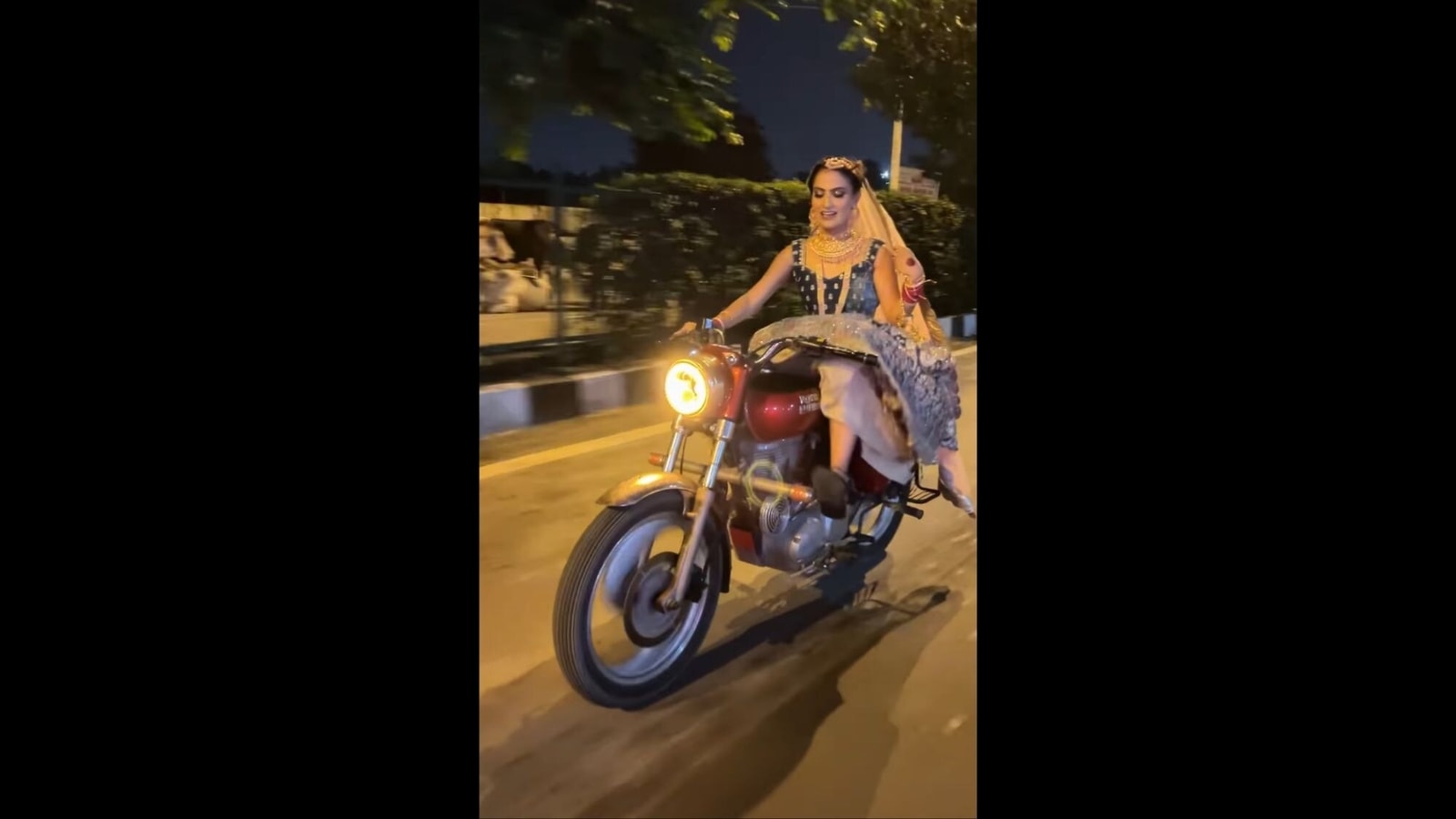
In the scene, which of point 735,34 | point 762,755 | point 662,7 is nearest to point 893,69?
point 735,34

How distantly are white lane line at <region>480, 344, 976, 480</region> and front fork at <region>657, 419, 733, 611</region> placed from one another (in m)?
0.05

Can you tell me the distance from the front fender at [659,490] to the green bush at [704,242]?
0.46 meters

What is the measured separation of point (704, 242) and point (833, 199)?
324 mm

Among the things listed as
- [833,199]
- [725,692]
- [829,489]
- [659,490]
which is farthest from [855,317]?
[725,692]

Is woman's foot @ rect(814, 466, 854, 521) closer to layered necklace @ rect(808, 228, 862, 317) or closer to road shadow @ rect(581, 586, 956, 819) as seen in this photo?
road shadow @ rect(581, 586, 956, 819)

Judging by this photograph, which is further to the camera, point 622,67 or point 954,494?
point 954,494

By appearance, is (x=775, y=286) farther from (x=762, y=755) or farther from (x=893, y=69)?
(x=762, y=755)

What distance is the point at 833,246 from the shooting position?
2070 millimetres

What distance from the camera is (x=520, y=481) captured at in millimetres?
2004

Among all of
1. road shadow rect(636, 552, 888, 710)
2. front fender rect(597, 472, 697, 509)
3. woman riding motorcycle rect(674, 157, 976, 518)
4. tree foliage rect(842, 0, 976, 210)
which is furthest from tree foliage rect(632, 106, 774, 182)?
road shadow rect(636, 552, 888, 710)

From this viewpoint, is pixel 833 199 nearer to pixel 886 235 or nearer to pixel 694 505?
pixel 886 235

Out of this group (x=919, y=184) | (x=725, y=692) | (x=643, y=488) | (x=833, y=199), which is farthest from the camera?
(x=919, y=184)

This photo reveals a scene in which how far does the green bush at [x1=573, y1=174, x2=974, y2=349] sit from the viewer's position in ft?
6.73

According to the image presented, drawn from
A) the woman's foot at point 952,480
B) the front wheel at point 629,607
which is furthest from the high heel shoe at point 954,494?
the front wheel at point 629,607
